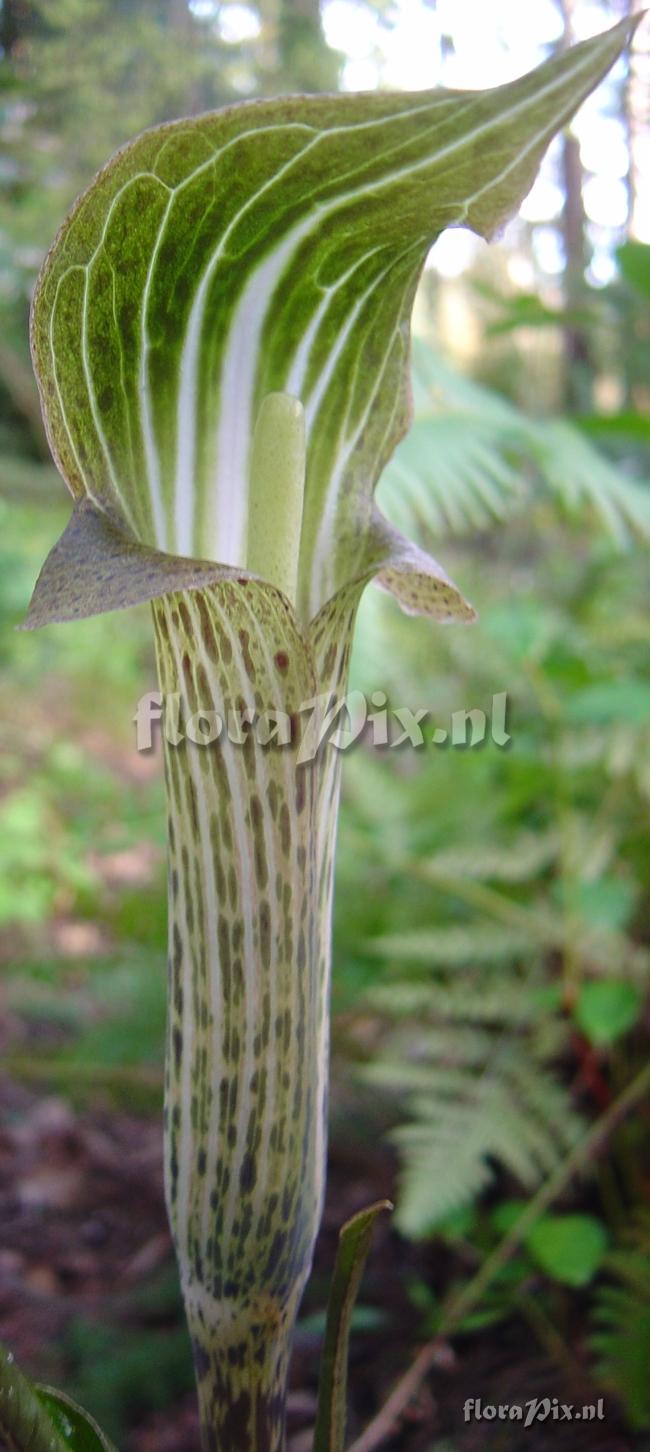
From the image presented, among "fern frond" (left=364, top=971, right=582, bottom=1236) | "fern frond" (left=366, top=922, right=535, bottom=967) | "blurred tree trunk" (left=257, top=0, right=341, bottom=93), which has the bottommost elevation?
"fern frond" (left=364, top=971, right=582, bottom=1236)

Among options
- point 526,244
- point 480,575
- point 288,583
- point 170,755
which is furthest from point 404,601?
point 526,244

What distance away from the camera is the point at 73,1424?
0.65 metres

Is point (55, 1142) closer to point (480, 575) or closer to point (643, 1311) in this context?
point (643, 1311)

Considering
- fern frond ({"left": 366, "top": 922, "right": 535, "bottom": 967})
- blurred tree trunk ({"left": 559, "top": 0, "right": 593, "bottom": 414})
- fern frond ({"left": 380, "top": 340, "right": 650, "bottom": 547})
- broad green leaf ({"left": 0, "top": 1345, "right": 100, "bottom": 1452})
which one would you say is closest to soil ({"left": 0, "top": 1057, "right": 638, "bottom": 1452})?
fern frond ({"left": 366, "top": 922, "right": 535, "bottom": 967})

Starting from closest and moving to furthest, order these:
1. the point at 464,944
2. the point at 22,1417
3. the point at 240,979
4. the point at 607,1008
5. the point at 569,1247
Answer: the point at 22,1417 → the point at 240,979 → the point at 569,1247 → the point at 607,1008 → the point at 464,944

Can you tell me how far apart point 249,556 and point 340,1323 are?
0.51 m

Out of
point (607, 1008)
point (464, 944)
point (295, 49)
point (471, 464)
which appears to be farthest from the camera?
point (295, 49)

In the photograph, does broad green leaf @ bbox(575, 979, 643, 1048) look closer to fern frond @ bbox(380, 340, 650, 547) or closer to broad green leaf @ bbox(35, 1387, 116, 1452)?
fern frond @ bbox(380, 340, 650, 547)

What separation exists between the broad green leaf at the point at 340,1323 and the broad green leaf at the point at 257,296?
0.39 meters

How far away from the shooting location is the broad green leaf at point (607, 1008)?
1.45 metres

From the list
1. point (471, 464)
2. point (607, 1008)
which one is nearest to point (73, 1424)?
point (607, 1008)

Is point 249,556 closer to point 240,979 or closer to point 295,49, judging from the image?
point 240,979

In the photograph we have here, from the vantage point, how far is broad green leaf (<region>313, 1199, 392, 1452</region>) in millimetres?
596

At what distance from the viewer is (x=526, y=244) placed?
3.85 meters
